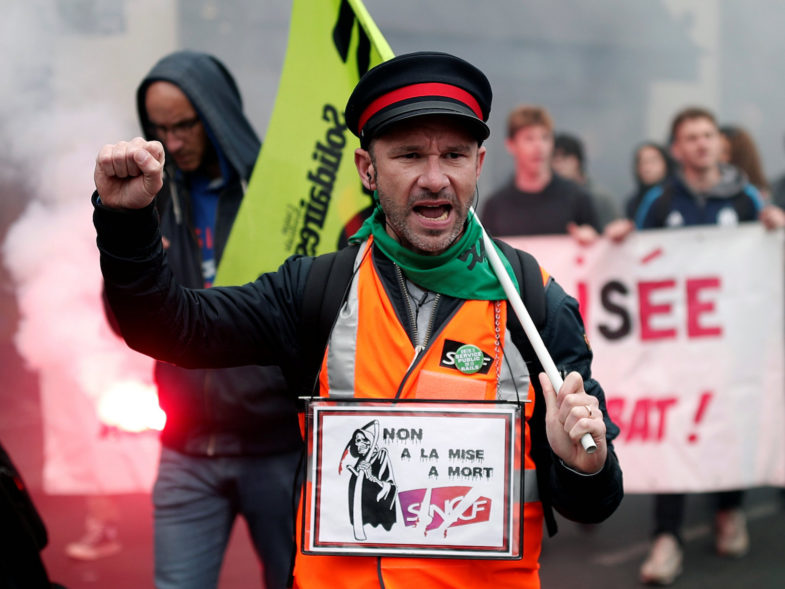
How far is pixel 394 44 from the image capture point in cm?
543

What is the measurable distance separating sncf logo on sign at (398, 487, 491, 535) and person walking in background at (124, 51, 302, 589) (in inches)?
34.9

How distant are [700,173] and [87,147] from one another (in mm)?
3247

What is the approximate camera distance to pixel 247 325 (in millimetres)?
1811

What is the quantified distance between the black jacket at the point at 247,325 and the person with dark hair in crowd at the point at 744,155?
4.13 metres

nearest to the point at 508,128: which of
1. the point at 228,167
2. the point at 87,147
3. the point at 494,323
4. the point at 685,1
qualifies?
the point at 685,1

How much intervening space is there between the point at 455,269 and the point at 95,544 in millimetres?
3410

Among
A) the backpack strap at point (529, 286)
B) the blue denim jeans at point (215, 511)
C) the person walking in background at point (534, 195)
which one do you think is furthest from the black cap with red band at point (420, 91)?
the person walking in background at point (534, 195)

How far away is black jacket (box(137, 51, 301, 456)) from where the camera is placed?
2.57 metres

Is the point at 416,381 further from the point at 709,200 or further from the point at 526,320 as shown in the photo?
the point at 709,200

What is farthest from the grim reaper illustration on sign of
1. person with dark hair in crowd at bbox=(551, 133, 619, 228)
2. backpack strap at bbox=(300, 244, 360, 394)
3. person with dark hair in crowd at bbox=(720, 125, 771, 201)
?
person with dark hair in crowd at bbox=(720, 125, 771, 201)

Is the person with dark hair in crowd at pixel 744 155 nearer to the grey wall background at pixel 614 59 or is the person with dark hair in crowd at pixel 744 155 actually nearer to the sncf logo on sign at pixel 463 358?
the grey wall background at pixel 614 59

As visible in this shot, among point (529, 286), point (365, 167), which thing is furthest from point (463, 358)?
point (365, 167)

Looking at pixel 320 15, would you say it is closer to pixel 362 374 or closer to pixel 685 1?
pixel 362 374

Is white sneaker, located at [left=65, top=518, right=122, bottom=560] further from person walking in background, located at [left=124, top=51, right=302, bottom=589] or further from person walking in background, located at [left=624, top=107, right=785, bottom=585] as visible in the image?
person walking in background, located at [left=624, top=107, right=785, bottom=585]
